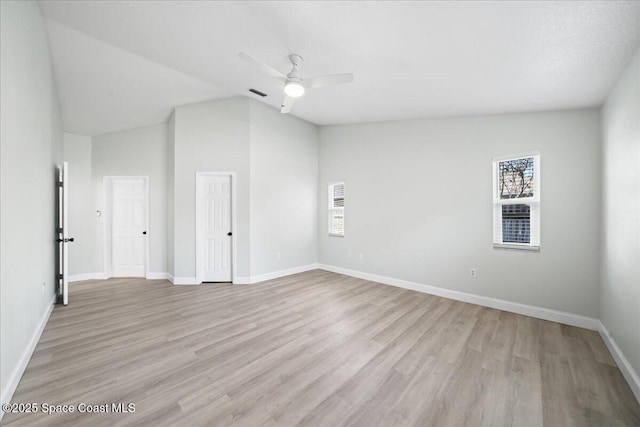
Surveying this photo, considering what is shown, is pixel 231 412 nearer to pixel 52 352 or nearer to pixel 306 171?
pixel 52 352

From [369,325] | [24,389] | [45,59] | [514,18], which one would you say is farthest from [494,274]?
[45,59]

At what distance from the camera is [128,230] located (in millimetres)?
5438

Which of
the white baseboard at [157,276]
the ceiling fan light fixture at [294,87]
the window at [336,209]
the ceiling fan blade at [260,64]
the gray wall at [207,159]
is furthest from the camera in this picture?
Answer: the window at [336,209]

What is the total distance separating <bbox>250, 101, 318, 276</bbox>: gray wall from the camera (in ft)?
16.2

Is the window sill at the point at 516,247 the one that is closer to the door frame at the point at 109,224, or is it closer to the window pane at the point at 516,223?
the window pane at the point at 516,223

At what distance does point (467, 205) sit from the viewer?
4.00m

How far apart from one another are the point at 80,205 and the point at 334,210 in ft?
17.1

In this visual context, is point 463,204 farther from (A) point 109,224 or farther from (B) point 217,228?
(A) point 109,224

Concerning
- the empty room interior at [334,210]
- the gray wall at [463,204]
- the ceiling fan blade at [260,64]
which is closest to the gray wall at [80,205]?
the empty room interior at [334,210]

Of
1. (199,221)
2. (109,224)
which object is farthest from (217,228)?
(109,224)

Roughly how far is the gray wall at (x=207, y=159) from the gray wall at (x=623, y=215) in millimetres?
4753

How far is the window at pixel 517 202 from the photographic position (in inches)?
137

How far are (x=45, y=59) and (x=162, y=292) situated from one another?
3.43 meters

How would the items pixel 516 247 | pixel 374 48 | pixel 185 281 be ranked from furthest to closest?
pixel 185 281 → pixel 516 247 → pixel 374 48
